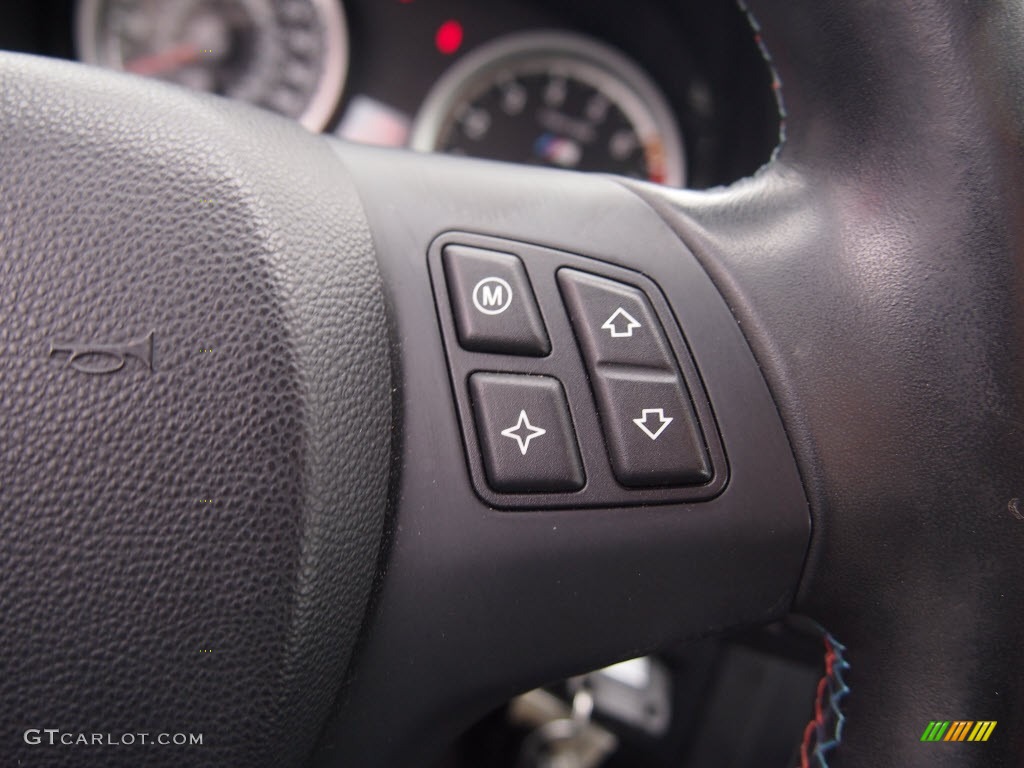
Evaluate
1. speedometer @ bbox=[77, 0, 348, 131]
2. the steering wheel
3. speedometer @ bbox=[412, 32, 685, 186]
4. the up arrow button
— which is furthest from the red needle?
the up arrow button

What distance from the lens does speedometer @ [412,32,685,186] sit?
5.08 ft

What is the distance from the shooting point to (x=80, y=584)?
410 mm

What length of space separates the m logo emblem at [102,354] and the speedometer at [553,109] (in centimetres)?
119

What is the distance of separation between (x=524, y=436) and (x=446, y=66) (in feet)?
3.98

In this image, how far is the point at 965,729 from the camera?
516 millimetres

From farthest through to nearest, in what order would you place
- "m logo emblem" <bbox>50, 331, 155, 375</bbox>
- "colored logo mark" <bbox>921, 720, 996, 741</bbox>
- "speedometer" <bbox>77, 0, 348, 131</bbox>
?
1. "speedometer" <bbox>77, 0, 348, 131</bbox>
2. "colored logo mark" <bbox>921, 720, 996, 741</bbox>
3. "m logo emblem" <bbox>50, 331, 155, 375</bbox>

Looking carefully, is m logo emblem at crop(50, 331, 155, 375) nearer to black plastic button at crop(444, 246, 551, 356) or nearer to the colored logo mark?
black plastic button at crop(444, 246, 551, 356)

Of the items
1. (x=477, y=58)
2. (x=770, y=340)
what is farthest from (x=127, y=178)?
(x=477, y=58)

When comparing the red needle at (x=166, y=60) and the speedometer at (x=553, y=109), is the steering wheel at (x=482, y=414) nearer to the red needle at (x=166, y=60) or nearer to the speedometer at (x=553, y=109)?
the speedometer at (x=553, y=109)

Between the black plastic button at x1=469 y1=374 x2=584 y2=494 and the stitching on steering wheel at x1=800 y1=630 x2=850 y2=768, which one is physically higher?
the black plastic button at x1=469 y1=374 x2=584 y2=494

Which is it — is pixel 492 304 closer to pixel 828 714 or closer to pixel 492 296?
pixel 492 296

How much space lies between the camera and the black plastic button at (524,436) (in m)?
0.48

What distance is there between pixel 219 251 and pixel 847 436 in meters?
0.35

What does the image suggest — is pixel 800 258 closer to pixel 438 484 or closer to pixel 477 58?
pixel 438 484
